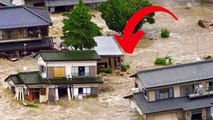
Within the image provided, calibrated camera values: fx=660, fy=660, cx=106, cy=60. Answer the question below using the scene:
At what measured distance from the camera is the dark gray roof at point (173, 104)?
39.7 m

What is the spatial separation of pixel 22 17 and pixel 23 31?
4.11 ft

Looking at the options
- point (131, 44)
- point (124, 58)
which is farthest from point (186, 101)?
point (131, 44)

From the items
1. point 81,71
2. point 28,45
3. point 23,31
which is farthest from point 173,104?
point 23,31

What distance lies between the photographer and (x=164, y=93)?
40.5 m

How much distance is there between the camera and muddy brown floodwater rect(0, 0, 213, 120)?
138ft

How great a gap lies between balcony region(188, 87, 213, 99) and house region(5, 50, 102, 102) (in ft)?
22.8

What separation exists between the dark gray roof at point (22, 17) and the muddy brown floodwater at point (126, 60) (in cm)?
281

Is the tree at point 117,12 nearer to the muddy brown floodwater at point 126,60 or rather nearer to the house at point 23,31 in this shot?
the muddy brown floodwater at point 126,60

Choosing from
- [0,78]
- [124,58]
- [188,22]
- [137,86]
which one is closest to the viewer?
[137,86]

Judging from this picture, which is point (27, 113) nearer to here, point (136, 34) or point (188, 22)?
point (136, 34)

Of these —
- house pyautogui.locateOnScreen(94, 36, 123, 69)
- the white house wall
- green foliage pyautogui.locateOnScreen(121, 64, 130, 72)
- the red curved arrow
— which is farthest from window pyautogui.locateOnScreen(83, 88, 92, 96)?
the red curved arrow

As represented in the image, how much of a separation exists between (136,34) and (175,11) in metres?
11.1

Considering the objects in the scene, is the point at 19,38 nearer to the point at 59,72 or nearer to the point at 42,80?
the point at 59,72

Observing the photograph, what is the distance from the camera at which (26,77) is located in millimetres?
45281
